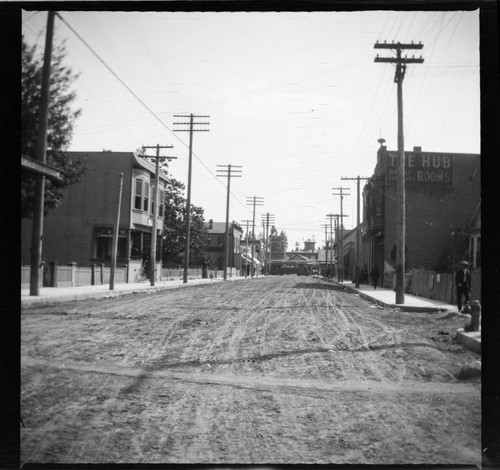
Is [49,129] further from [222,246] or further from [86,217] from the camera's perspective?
[222,246]

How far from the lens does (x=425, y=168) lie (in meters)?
8.22

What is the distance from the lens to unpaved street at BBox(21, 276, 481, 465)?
3.45 m

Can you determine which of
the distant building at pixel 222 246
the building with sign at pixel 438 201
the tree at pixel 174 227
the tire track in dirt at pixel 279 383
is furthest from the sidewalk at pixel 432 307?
the distant building at pixel 222 246

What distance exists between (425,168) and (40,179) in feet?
22.4

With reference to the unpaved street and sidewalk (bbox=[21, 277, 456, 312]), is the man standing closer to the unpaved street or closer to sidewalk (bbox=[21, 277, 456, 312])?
the unpaved street

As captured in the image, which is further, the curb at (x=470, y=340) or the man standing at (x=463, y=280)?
the man standing at (x=463, y=280)

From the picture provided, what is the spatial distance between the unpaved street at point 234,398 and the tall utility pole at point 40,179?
0.36 meters

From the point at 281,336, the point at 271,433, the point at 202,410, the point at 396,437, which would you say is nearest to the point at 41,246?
the point at 202,410

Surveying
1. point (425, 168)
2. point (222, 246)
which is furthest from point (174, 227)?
point (222, 246)

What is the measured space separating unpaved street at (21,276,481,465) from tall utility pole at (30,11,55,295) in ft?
1.18

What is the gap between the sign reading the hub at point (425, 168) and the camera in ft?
A: 18.1

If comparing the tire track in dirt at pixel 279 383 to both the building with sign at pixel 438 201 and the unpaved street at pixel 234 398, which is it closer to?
the unpaved street at pixel 234 398

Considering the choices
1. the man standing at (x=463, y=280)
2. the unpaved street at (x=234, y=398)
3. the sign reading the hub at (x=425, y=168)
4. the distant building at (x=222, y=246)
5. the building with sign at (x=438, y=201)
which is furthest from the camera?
the distant building at (x=222, y=246)

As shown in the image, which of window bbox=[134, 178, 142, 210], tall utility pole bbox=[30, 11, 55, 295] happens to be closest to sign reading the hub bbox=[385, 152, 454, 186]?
tall utility pole bbox=[30, 11, 55, 295]
